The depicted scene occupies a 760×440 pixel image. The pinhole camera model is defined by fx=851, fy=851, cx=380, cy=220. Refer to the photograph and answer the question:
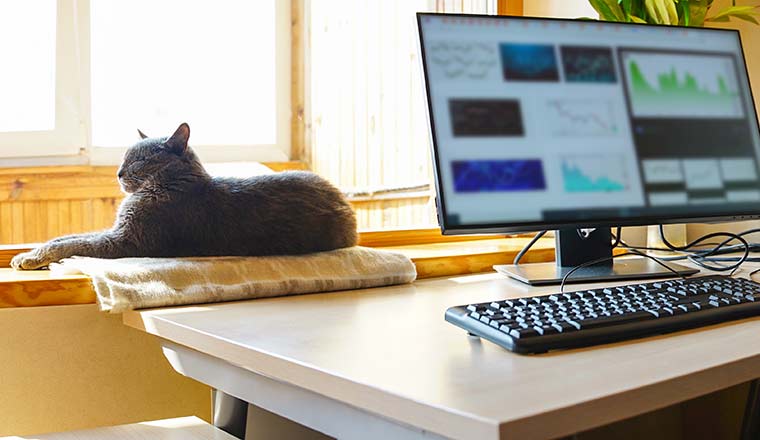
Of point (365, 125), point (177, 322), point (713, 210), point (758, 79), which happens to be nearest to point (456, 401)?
point (177, 322)

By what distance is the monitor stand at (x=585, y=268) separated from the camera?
1.27 meters

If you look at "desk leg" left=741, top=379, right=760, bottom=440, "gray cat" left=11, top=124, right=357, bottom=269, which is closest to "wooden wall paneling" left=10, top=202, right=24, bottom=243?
"gray cat" left=11, top=124, right=357, bottom=269

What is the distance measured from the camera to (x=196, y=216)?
129 cm

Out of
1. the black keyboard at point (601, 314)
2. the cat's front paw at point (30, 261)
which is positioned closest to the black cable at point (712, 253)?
the black keyboard at point (601, 314)

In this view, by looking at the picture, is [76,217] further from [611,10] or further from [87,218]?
[611,10]

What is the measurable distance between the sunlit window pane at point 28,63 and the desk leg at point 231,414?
2.52 meters

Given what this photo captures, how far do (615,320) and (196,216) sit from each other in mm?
686

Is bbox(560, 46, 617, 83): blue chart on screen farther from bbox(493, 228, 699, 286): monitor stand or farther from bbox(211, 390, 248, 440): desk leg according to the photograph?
bbox(211, 390, 248, 440): desk leg

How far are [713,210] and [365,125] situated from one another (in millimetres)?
2699

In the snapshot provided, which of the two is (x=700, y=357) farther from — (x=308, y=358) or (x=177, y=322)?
(x=177, y=322)

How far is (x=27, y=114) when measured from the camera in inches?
133

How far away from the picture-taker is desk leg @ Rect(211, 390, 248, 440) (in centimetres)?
110

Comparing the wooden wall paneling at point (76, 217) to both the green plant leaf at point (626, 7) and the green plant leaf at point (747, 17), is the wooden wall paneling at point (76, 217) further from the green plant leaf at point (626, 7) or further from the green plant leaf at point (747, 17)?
the green plant leaf at point (747, 17)

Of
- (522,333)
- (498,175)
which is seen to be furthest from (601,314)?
(498,175)
